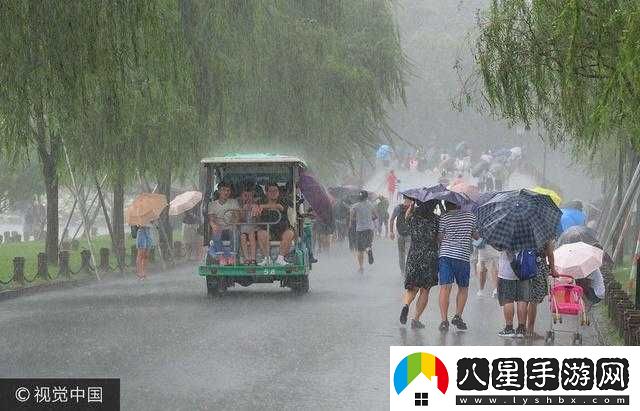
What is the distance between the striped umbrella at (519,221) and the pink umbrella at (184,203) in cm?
1615

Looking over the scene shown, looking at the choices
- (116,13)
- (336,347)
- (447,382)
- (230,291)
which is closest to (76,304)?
(230,291)

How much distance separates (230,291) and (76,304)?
319 centimetres

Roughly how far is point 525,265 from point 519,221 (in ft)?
1.57

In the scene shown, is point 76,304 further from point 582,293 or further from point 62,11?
point 582,293

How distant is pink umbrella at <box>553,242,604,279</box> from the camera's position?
14422mm

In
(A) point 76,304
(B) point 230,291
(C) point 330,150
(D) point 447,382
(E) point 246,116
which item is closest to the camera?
(D) point 447,382

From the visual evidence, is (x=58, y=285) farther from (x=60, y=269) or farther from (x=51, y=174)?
(x=51, y=174)

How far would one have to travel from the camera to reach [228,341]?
14734mm

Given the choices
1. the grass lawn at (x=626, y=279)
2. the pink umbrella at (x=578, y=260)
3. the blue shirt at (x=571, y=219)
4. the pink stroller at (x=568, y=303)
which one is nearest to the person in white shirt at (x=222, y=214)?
the blue shirt at (x=571, y=219)

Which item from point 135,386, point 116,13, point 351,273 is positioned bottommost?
point 351,273

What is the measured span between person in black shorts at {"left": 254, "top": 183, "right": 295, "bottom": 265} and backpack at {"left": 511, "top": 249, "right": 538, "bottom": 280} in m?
7.52

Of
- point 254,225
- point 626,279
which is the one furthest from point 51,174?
point 626,279

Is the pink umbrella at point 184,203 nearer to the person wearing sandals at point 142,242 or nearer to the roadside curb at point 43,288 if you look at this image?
the person wearing sandals at point 142,242

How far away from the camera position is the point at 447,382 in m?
9.16
